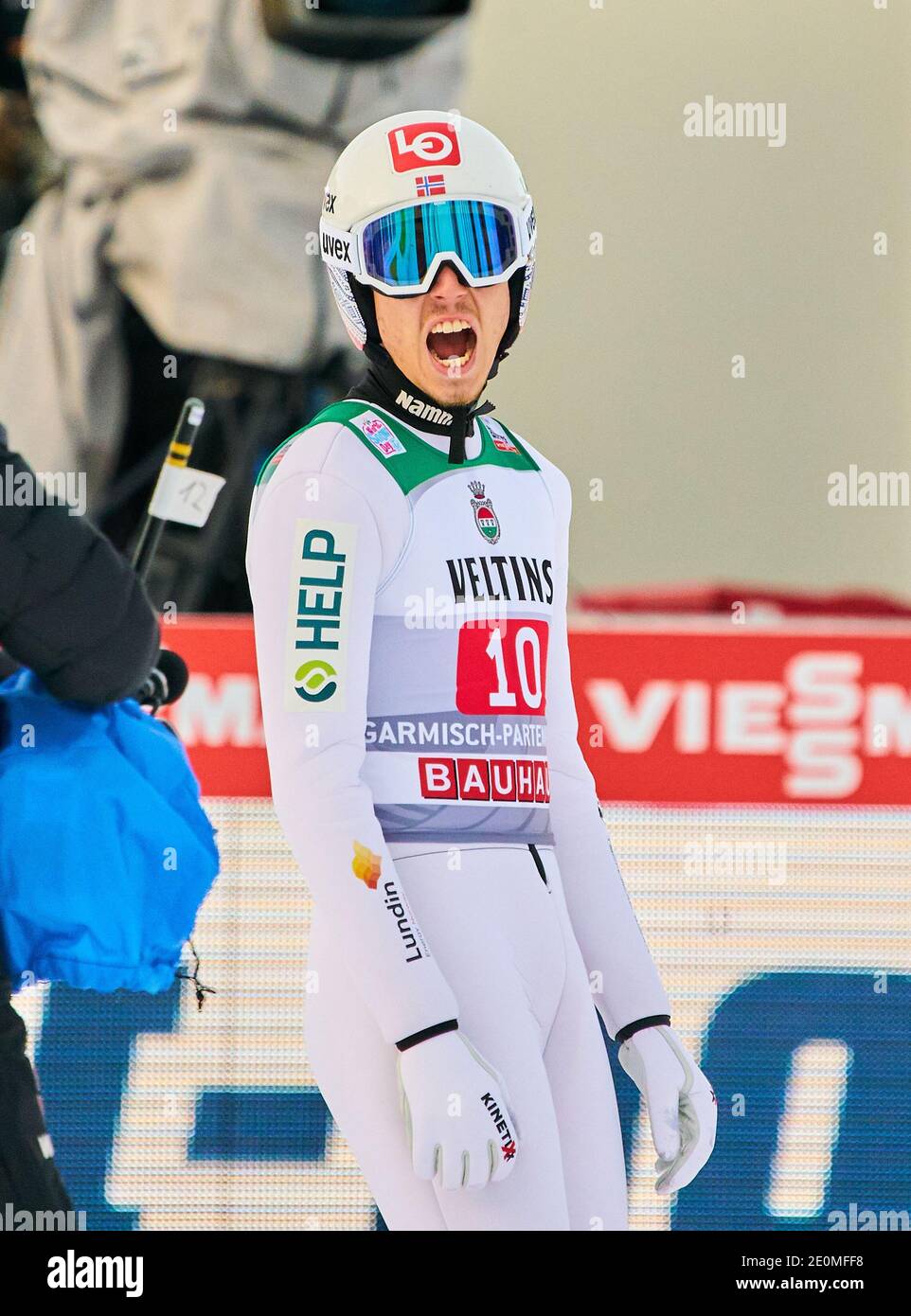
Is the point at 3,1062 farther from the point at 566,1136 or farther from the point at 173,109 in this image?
the point at 173,109

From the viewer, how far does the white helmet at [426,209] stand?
248 cm

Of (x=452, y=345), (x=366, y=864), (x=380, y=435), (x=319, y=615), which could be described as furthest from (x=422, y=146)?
(x=366, y=864)

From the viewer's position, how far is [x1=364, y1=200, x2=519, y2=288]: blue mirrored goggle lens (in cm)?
248

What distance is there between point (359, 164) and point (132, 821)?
0.98 m

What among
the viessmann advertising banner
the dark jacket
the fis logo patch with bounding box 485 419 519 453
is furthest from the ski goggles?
the viessmann advertising banner

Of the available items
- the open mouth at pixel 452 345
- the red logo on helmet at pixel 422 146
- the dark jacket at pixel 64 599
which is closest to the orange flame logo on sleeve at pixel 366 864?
the dark jacket at pixel 64 599

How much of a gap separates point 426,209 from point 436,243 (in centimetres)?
5

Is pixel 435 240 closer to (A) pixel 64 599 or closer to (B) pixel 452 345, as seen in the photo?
(B) pixel 452 345

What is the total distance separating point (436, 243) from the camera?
2479 mm

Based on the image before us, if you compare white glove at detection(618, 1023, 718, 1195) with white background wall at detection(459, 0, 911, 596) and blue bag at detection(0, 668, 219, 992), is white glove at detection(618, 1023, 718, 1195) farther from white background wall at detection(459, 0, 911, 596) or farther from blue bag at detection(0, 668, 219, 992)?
white background wall at detection(459, 0, 911, 596)

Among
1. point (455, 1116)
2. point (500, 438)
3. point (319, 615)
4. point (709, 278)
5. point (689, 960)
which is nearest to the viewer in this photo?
point (455, 1116)

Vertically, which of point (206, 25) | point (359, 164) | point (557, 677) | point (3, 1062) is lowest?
point (3, 1062)
